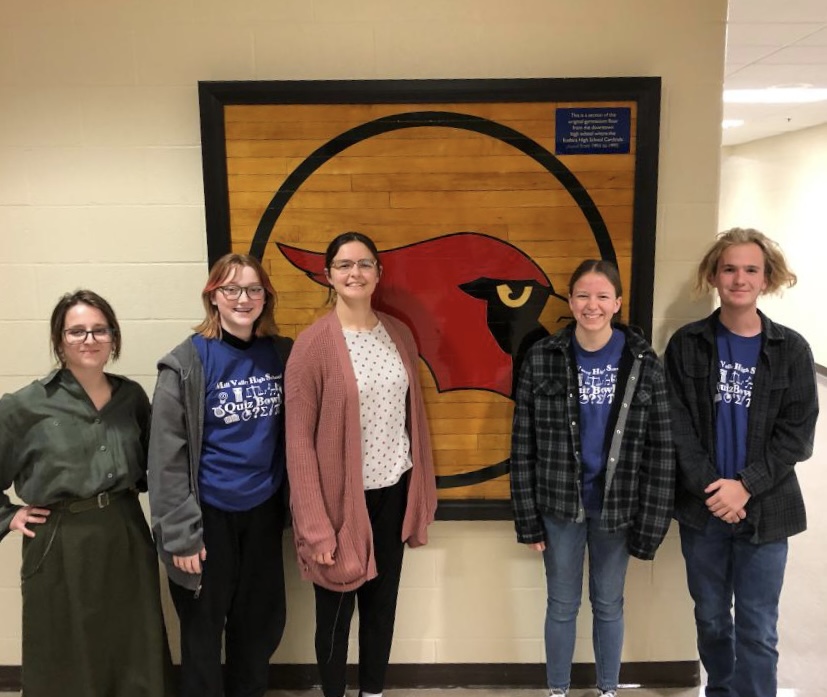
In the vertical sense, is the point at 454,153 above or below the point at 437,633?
above

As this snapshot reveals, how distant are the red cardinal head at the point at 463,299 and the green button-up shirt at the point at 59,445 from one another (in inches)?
31.0

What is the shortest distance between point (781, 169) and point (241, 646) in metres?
9.07

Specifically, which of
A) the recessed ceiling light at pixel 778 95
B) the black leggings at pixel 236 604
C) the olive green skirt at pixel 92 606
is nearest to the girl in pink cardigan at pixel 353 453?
A: the black leggings at pixel 236 604

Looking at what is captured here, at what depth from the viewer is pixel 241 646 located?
2025mm

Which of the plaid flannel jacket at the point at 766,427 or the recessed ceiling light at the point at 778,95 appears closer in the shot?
the plaid flannel jacket at the point at 766,427

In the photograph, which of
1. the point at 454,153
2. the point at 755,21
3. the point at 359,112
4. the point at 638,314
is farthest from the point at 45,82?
the point at 755,21

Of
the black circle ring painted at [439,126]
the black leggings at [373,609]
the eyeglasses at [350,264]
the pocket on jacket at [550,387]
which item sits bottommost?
the black leggings at [373,609]

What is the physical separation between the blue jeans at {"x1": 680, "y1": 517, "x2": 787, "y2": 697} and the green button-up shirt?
179 cm

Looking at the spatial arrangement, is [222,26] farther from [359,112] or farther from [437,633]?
[437,633]

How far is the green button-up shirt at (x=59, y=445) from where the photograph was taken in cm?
175

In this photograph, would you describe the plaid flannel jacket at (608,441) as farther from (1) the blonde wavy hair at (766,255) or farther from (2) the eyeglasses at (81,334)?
(2) the eyeglasses at (81,334)

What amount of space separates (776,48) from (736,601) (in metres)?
3.66

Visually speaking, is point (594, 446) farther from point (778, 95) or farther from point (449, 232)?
point (778, 95)

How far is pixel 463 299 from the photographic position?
2178 mm
